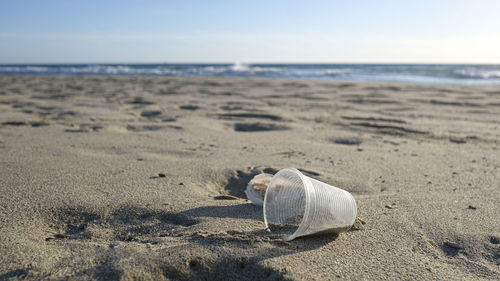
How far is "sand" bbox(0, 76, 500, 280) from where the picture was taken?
146cm

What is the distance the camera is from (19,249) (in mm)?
1485

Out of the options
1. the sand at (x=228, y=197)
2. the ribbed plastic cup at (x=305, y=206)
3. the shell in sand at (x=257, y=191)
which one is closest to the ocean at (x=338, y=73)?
the sand at (x=228, y=197)

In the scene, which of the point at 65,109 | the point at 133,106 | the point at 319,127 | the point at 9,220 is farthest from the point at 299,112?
the point at 9,220

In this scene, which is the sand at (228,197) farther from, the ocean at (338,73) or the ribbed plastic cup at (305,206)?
the ocean at (338,73)

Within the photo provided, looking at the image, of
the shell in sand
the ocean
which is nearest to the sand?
the shell in sand

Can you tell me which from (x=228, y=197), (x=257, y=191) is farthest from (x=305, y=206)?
(x=228, y=197)

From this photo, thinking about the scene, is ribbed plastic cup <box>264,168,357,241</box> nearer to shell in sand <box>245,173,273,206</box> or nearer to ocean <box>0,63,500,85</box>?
shell in sand <box>245,173,273,206</box>

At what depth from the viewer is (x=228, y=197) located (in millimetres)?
2178

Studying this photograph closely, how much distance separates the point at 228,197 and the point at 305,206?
27.0 inches

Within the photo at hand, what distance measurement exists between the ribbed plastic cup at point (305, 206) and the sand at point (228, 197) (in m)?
0.06

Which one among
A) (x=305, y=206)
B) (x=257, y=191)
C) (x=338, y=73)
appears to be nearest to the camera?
(x=305, y=206)

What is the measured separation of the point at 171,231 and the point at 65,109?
4063 mm

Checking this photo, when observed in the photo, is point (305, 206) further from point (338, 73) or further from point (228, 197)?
point (338, 73)

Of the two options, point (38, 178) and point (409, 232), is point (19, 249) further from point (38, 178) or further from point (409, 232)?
point (409, 232)
